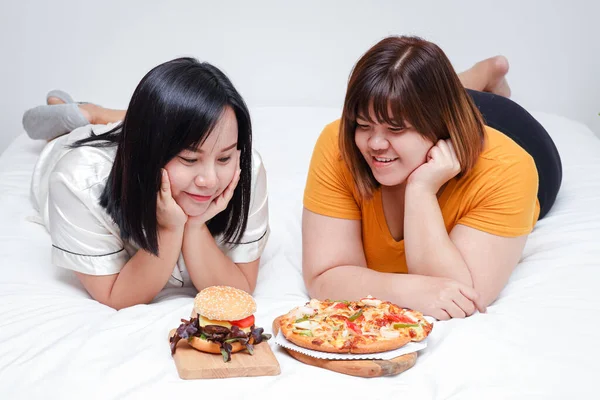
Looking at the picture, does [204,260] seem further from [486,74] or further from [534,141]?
[486,74]

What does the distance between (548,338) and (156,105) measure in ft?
3.13

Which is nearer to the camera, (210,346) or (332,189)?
(210,346)

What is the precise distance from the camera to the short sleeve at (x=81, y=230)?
205 centimetres

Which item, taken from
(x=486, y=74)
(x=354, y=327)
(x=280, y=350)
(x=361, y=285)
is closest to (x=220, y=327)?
(x=280, y=350)

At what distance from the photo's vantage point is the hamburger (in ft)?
5.58

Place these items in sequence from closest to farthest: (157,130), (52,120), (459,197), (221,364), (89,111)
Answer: (221,364)
(157,130)
(459,197)
(52,120)
(89,111)

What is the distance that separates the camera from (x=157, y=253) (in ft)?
6.63

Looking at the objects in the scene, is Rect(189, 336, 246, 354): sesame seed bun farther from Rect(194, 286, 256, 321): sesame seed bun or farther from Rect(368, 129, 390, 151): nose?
Rect(368, 129, 390, 151): nose

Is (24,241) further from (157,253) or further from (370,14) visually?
(370,14)

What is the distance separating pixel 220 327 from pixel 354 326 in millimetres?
272

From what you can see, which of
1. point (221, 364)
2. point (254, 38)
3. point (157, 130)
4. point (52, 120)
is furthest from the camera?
point (254, 38)

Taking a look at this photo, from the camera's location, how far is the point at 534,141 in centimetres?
270

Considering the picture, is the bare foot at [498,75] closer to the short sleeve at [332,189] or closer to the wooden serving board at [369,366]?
the short sleeve at [332,189]

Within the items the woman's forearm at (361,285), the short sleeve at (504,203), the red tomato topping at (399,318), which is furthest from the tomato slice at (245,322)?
the short sleeve at (504,203)
